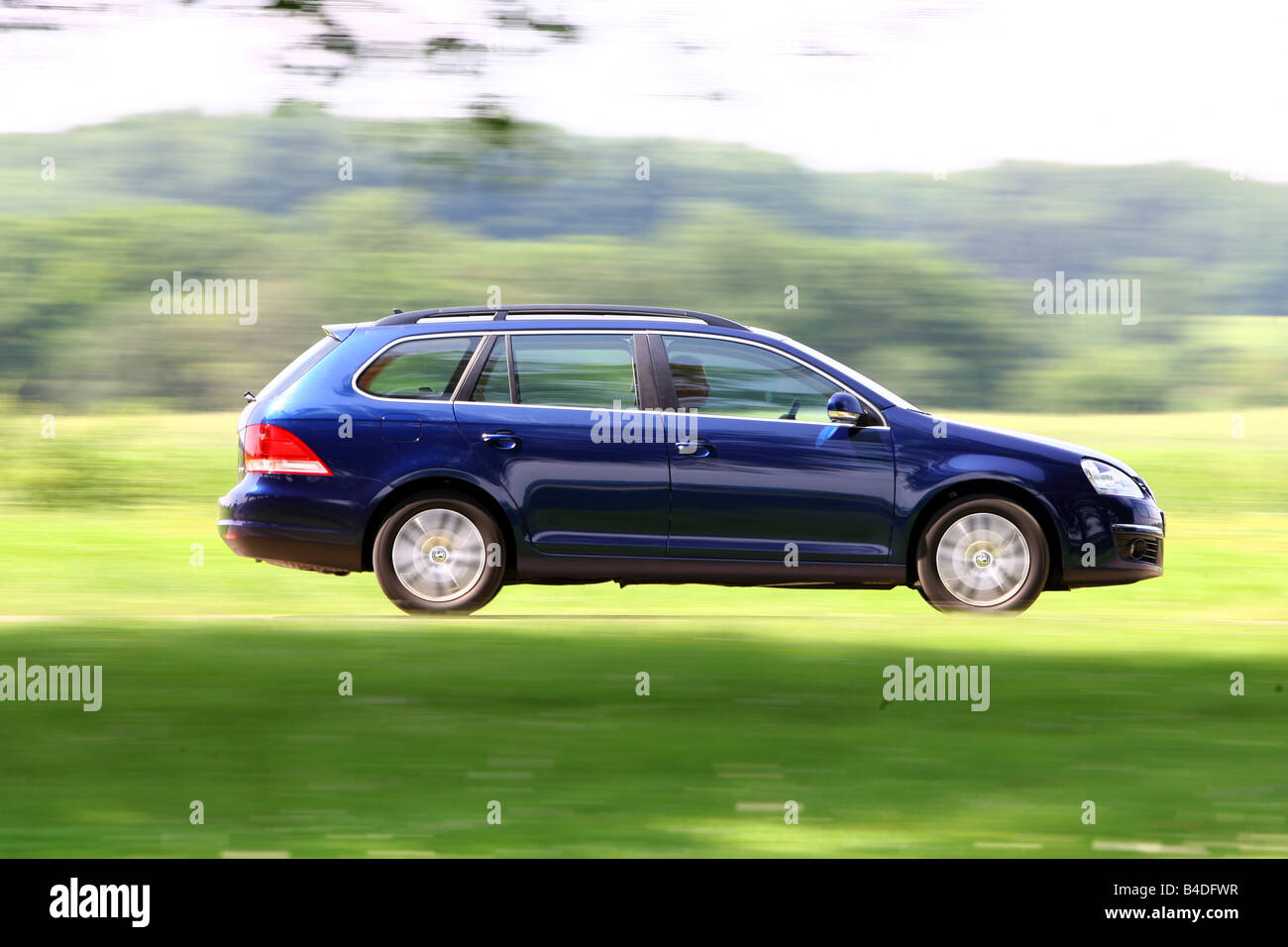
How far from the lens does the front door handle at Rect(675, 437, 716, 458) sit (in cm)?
941

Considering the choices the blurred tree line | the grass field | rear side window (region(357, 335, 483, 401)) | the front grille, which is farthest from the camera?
the blurred tree line

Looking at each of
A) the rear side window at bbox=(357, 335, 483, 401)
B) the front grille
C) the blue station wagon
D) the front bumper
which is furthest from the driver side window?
the front grille

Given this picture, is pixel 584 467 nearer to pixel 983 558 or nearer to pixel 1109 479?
pixel 983 558

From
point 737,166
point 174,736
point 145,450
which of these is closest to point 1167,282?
point 737,166

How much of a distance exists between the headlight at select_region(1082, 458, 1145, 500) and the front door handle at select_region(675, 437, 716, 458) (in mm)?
2124

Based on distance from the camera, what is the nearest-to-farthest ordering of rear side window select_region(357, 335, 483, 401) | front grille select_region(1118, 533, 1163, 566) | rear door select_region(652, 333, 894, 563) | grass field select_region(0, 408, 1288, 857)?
grass field select_region(0, 408, 1288, 857) < rear door select_region(652, 333, 894, 563) < front grille select_region(1118, 533, 1163, 566) < rear side window select_region(357, 335, 483, 401)

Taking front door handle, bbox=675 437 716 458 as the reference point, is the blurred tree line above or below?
above

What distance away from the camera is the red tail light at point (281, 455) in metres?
9.45

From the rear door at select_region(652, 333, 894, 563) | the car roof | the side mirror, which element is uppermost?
the car roof

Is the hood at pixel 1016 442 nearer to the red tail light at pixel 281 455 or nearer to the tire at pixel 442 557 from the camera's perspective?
the tire at pixel 442 557

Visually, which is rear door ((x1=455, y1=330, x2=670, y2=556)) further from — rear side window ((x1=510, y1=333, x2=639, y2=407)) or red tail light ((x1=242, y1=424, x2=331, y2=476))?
red tail light ((x1=242, y1=424, x2=331, y2=476))

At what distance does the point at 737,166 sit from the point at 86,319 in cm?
719

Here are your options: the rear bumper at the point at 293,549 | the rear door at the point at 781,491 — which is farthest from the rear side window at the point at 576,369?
the rear bumper at the point at 293,549

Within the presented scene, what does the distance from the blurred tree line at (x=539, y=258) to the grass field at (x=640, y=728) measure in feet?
20.8
